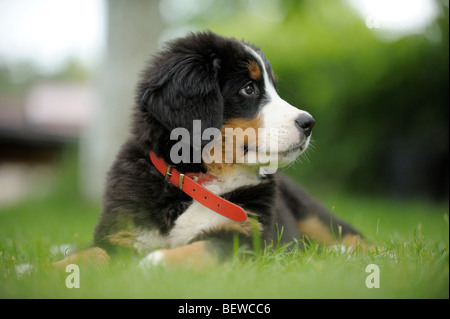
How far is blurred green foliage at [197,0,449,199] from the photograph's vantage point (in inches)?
295

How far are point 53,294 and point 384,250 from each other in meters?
1.83

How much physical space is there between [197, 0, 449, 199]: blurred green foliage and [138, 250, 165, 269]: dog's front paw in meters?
4.97

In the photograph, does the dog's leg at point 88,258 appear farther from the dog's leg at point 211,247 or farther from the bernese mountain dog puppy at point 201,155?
the dog's leg at point 211,247

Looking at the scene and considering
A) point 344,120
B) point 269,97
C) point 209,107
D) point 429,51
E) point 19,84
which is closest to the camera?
point 209,107

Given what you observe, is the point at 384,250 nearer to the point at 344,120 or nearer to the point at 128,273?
the point at 128,273

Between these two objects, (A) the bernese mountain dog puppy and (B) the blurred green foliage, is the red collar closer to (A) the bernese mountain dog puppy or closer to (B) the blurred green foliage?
(A) the bernese mountain dog puppy

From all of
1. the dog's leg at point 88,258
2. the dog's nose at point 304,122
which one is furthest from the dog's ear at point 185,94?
the dog's leg at point 88,258

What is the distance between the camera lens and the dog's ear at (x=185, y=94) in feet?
8.63

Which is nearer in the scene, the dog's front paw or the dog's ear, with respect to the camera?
the dog's front paw

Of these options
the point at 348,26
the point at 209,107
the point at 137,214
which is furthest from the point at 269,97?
the point at 348,26

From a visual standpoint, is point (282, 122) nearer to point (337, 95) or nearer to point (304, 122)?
point (304, 122)

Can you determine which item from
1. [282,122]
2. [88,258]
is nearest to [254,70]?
[282,122]

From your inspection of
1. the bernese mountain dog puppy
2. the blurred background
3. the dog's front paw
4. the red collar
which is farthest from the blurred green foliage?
the dog's front paw

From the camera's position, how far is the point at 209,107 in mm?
2670
